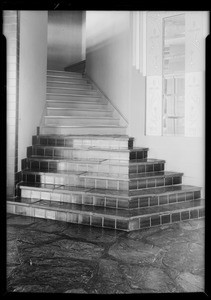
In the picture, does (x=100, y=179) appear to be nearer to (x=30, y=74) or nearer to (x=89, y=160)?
(x=89, y=160)

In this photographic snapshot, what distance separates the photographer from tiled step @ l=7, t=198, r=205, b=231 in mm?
3891

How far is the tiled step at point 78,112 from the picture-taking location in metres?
7.03

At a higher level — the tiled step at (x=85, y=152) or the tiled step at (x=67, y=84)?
the tiled step at (x=67, y=84)

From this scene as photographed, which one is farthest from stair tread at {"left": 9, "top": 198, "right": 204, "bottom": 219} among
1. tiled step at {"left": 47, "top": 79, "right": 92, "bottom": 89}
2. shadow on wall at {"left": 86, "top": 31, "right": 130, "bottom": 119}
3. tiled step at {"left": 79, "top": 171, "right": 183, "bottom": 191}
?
tiled step at {"left": 47, "top": 79, "right": 92, "bottom": 89}

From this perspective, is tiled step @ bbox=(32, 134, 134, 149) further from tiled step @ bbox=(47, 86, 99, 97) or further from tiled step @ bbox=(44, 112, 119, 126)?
tiled step @ bbox=(47, 86, 99, 97)

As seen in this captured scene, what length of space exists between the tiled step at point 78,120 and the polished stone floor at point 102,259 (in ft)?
9.75

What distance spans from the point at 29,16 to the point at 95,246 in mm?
3997

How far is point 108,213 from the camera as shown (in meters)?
3.98

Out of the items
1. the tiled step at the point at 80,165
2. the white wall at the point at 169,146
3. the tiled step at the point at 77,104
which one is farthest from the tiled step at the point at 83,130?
the tiled step at the point at 80,165

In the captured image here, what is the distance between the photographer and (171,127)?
5.91m

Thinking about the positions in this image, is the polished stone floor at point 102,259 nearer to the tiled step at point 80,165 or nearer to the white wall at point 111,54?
the tiled step at point 80,165

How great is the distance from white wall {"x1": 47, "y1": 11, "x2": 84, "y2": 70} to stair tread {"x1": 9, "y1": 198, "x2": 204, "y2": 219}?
770cm

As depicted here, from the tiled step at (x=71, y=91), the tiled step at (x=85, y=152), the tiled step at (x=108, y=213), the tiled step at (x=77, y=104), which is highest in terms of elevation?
the tiled step at (x=71, y=91)

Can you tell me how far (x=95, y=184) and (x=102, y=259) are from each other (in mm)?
1809
